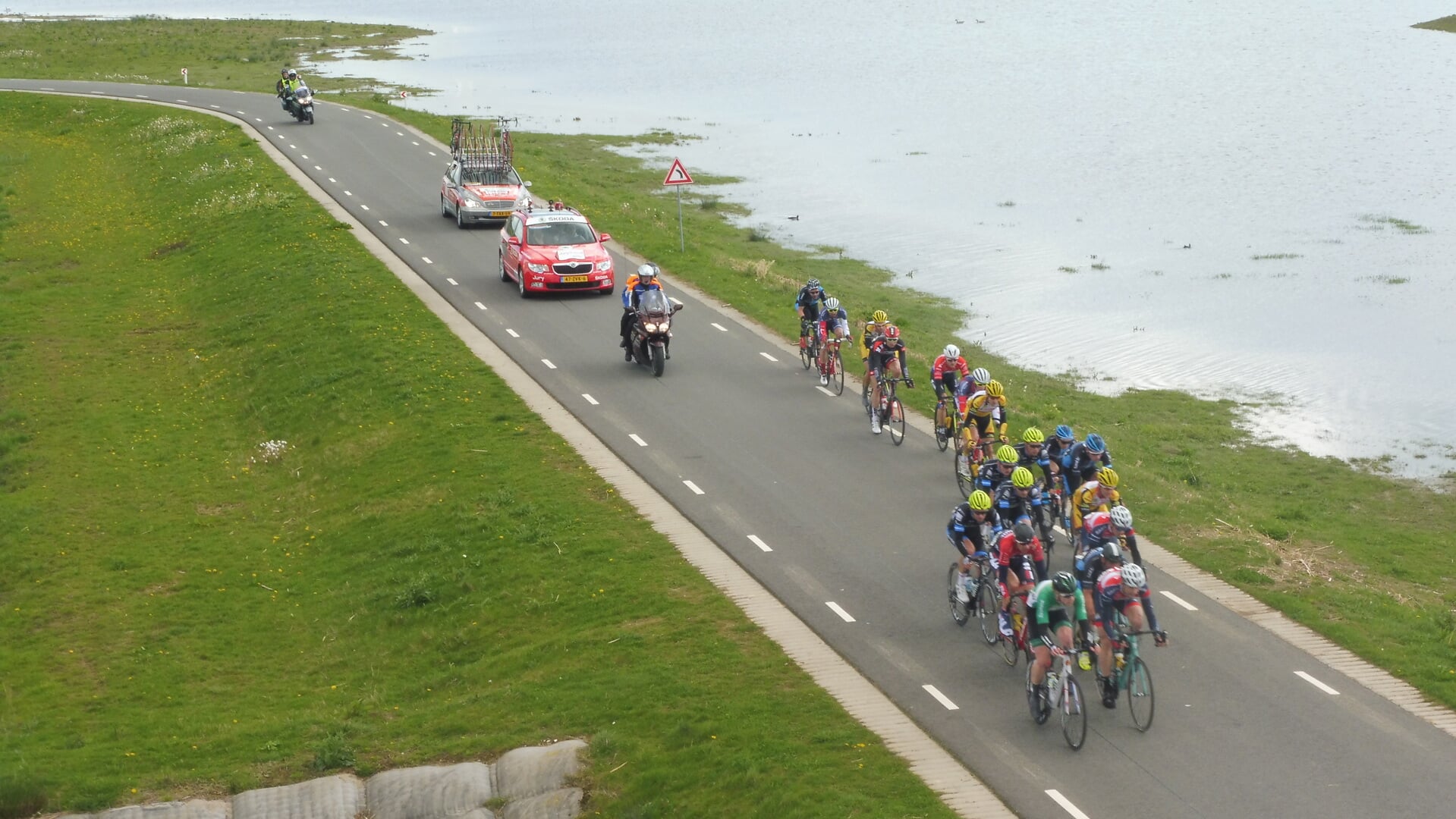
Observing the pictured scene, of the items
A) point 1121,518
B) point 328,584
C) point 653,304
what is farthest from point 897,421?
point 328,584

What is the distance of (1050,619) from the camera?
16.3 m

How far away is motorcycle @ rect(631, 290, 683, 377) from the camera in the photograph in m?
30.4

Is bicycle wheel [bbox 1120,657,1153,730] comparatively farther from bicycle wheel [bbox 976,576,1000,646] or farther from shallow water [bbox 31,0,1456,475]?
shallow water [bbox 31,0,1456,475]

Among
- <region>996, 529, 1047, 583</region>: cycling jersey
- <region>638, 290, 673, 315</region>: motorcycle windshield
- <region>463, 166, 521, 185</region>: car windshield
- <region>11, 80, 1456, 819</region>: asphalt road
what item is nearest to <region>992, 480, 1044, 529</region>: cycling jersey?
<region>996, 529, 1047, 583</region>: cycling jersey

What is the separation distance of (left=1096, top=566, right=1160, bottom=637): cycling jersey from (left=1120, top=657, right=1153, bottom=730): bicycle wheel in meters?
0.44

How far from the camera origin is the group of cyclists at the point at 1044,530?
52.6 ft

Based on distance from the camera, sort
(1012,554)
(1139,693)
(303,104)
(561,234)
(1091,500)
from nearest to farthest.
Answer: (1139,693), (1012,554), (1091,500), (561,234), (303,104)

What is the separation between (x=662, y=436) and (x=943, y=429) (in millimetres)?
5145

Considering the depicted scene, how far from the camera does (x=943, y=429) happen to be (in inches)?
1002

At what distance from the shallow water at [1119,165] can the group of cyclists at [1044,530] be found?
38.4ft

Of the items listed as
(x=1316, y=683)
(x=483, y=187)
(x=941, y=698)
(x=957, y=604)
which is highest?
(x=483, y=187)

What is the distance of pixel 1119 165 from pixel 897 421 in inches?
1693

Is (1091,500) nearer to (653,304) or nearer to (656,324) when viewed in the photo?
(656,324)

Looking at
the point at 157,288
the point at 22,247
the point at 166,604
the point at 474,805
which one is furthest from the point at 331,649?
the point at 22,247
